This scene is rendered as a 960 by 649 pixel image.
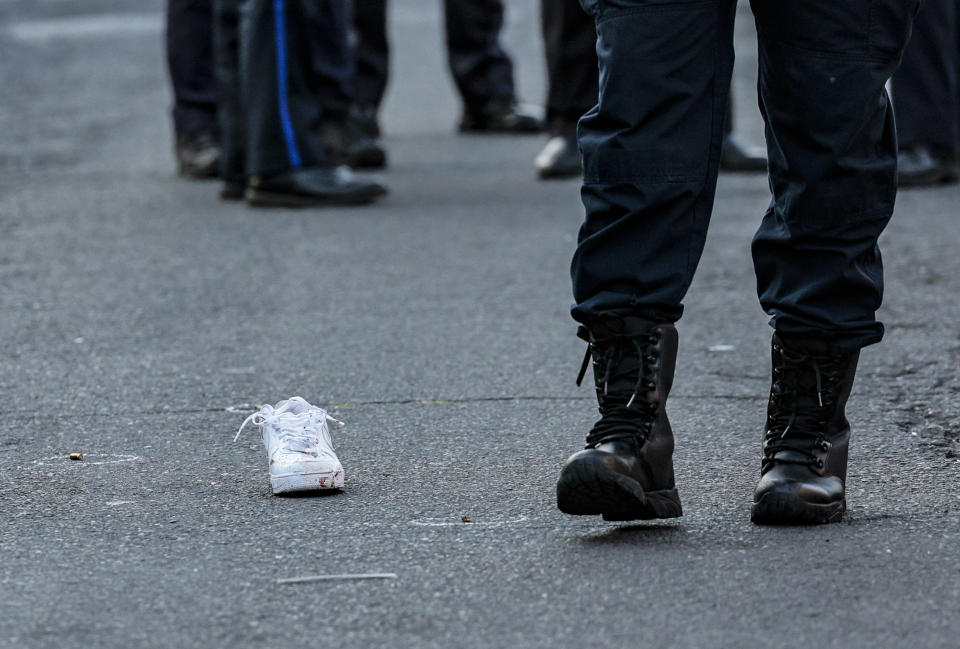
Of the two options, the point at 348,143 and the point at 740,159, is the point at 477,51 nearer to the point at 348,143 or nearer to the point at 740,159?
the point at 348,143

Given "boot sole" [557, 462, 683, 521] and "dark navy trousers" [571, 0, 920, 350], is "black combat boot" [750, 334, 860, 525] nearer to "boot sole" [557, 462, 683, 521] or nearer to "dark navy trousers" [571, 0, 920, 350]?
"dark navy trousers" [571, 0, 920, 350]

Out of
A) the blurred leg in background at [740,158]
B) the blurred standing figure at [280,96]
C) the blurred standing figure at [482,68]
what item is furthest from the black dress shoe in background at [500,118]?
the blurred standing figure at [280,96]

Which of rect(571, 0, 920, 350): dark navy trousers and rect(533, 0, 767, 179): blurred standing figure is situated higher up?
rect(571, 0, 920, 350): dark navy trousers

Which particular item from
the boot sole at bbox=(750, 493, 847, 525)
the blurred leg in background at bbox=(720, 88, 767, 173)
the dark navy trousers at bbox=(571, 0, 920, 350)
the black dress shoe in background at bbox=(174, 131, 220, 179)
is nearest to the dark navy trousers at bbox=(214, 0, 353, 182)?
the black dress shoe in background at bbox=(174, 131, 220, 179)

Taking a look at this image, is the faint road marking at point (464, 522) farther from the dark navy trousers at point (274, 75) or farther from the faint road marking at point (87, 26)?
the faint road marking at point (87, 26)

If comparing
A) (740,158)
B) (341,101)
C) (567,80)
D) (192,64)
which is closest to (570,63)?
(567,80)

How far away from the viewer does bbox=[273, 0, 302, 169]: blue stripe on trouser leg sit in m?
5.35

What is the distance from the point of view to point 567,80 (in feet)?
20.5

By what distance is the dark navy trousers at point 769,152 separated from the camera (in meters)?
2.26

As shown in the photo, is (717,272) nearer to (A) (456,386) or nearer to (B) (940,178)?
(A) (456,386)

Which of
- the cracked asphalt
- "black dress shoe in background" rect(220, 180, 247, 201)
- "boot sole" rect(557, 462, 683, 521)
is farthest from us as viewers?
"black dress shoe in background" rect(220, 180, 247, 201)

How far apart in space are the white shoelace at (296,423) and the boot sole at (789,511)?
683 mm

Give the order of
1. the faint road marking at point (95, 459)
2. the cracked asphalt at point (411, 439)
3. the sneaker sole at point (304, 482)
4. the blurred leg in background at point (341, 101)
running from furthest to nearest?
the blurred leg in background at point (341, 101), the faint road marking at point (95, 459), the sneaker sole at point (304, 482), the cracked asphalt at point (411, 439)

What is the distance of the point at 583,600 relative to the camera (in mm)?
2010
